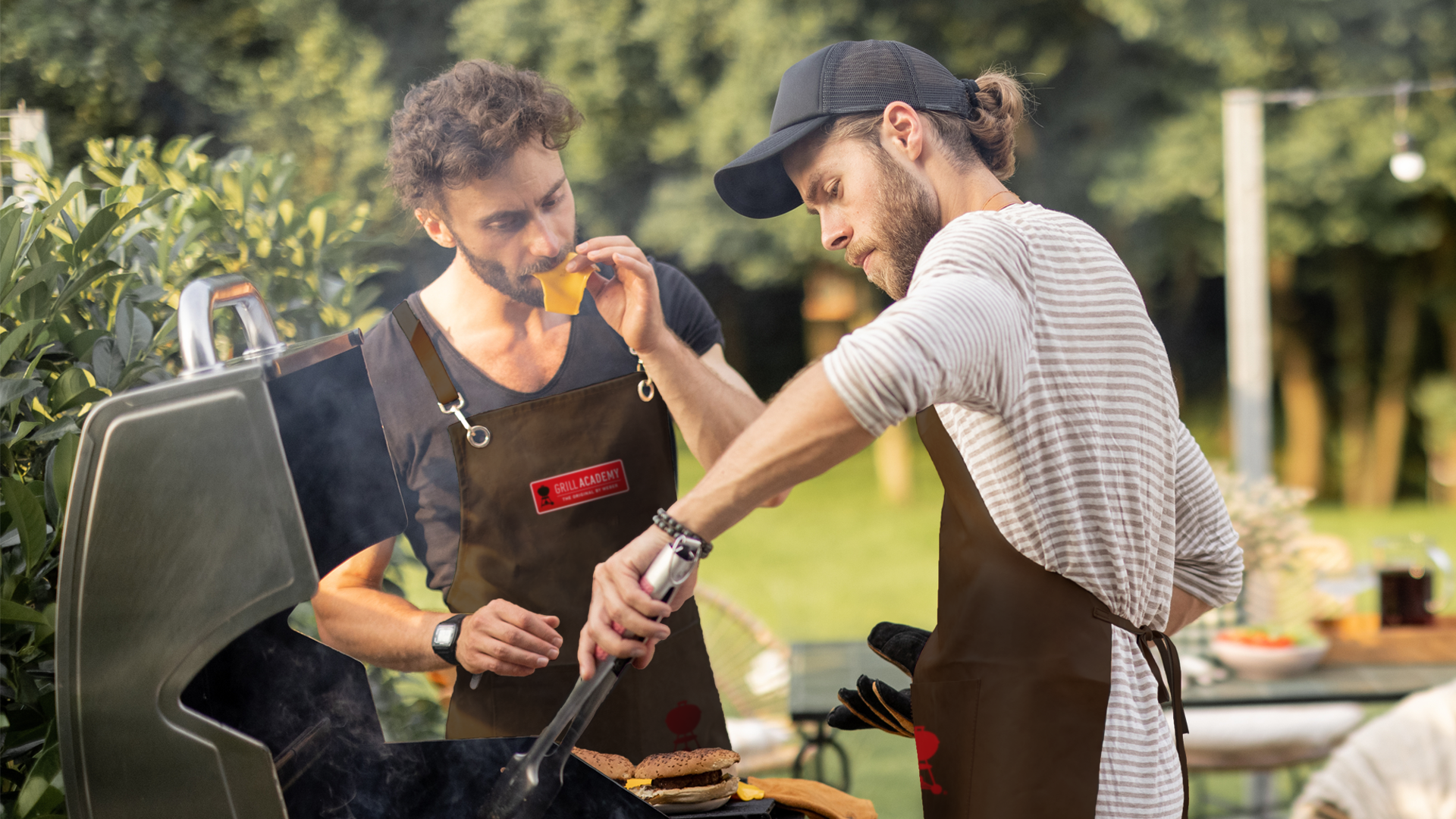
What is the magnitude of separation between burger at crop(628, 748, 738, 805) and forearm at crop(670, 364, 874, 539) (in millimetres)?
453

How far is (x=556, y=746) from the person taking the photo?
4.05ft

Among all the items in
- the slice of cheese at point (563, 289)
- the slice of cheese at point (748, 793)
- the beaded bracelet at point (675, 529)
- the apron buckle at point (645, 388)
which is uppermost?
the slice of cheese at point (563, 289)

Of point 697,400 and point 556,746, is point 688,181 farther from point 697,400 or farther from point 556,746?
point 556,746

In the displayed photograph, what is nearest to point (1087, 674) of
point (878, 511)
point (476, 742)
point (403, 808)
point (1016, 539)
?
point (1016, 539)

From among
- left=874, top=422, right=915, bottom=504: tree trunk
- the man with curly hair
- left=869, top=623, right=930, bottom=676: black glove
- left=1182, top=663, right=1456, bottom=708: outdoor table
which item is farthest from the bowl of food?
left=874, top=422, right=915, bottom=504: tree trunk

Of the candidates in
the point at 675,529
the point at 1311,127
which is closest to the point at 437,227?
the point at 675,529

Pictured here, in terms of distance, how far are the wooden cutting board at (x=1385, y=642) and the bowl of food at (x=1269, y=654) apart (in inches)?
6.6

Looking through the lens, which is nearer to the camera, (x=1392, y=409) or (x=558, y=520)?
(x=558, y=520)

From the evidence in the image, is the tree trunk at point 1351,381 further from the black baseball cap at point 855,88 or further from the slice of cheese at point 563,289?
the slice of cheese at point 563,289

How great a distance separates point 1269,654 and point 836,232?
7.66ft

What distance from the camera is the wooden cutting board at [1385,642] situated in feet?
10.4

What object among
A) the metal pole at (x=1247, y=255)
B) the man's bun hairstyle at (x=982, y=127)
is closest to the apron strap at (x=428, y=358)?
the man's bun hairstyle at (x=982, y=127)

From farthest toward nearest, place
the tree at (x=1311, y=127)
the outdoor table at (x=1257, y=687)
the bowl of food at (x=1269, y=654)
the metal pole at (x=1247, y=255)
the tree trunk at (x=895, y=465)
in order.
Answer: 1. the tree trunk at (x=895, y=465)
2. the tree at (x=1311, y=127)
3. the metal pole at (x=1247, y=255)
4. the bowl of food at (x=1269, y=654)
5. the outdoor table at (x=1257, y=687)

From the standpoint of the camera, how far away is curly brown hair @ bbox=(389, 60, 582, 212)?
1.64 metres
